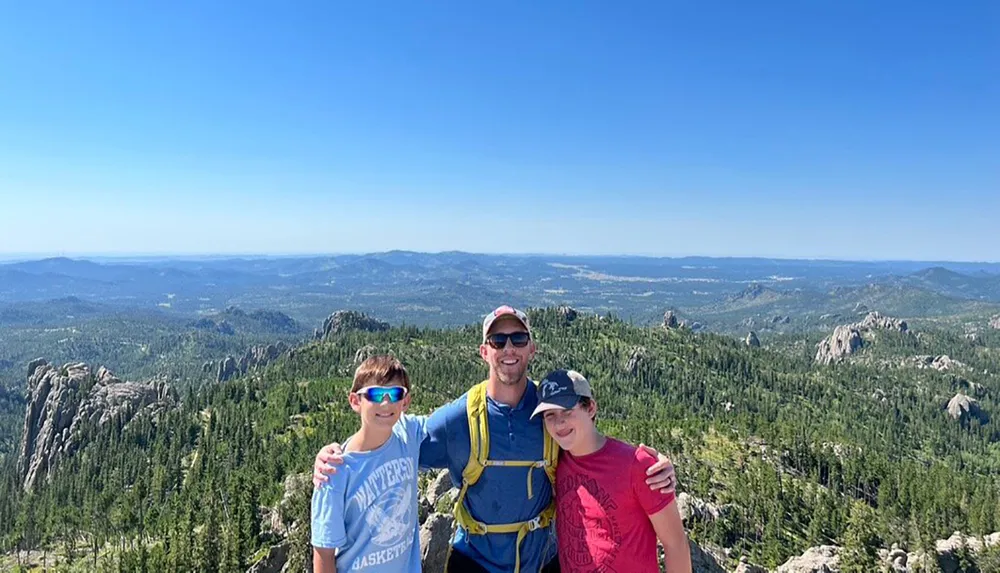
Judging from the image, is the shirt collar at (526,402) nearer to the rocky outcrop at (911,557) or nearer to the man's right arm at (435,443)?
the man's right arm at (435,443)

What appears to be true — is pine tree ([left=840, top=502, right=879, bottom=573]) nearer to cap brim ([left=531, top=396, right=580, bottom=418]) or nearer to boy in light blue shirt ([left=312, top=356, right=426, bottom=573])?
cap brim ([left=531, top=396, right=580, bottom=418])

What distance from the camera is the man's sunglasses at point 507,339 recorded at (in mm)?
8688

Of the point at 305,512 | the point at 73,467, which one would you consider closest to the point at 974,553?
the point at 305,512

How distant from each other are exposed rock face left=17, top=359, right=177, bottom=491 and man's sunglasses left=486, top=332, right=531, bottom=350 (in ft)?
487

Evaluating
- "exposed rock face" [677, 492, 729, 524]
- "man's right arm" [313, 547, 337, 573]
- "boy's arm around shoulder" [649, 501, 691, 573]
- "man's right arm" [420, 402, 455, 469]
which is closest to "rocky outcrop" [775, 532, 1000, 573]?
"exposed rock face" [677, 492, 729, 524]

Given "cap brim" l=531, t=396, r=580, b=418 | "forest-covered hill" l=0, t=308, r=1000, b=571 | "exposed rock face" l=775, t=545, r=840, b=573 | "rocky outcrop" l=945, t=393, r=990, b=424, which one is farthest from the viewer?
"rocky outcrop" l=945, t=393, r=990, b=424

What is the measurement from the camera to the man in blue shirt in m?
8.59

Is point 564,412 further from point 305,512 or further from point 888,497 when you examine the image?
point 888,497

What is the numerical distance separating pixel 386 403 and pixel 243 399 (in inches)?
5931

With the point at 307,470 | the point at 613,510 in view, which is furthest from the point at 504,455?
the point at 307,470

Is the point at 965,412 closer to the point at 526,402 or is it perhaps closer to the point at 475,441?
the point at 526,402

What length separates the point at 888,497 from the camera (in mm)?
93875

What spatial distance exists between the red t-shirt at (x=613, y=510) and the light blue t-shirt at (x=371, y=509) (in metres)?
2.58

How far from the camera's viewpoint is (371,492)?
7680mm
